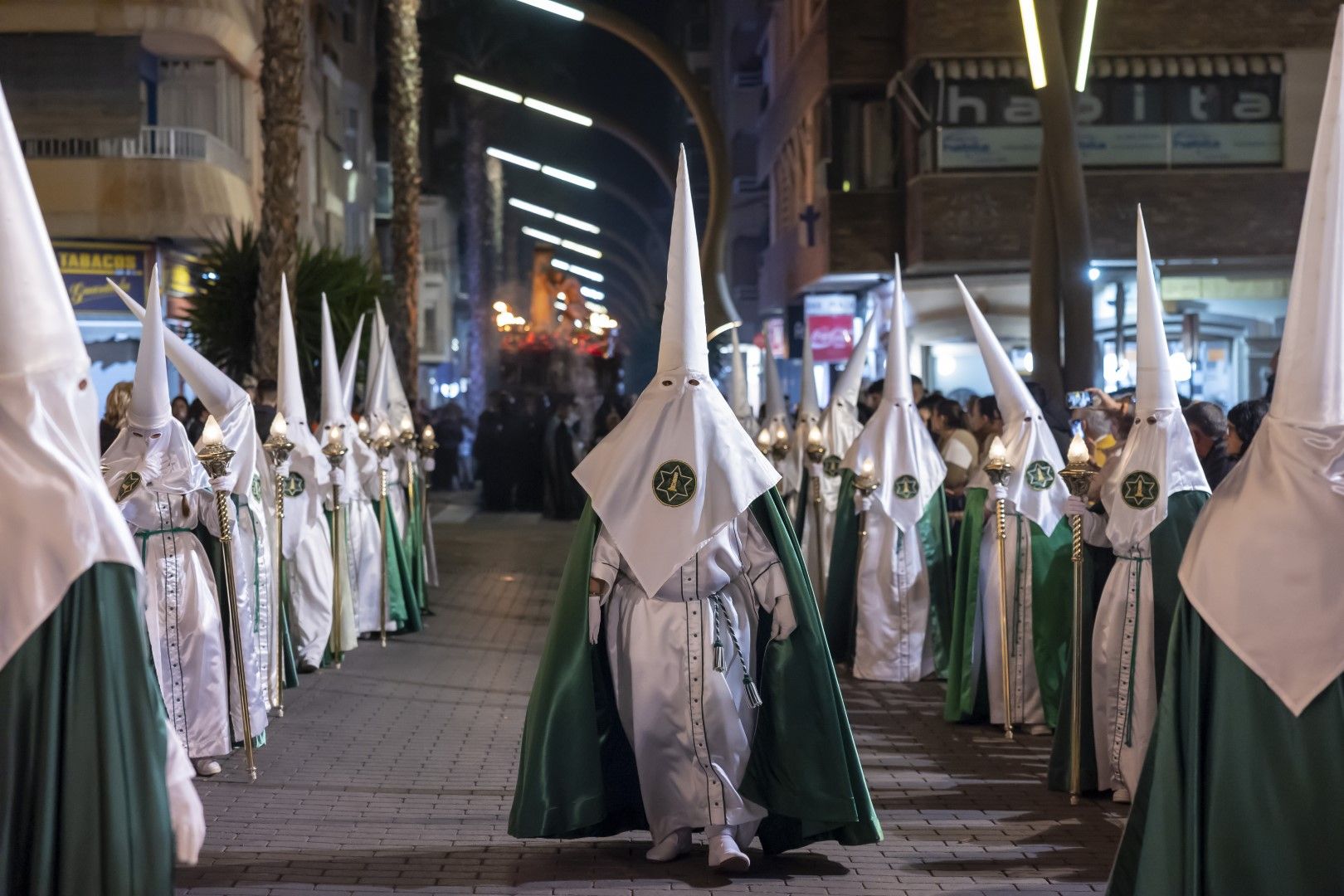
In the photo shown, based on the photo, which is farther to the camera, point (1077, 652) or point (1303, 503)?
point (1077, 652)

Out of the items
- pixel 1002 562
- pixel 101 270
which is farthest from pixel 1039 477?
pixel 101 270

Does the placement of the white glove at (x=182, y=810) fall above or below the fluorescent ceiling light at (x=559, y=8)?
below

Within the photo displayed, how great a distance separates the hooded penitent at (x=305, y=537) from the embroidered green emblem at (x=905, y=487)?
4.33m

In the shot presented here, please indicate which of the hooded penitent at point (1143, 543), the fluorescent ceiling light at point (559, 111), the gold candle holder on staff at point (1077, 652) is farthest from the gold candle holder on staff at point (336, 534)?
the fluorescent ceiling light at point (559, 111)

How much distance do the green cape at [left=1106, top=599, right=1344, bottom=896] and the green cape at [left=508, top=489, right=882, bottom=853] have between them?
1.84m

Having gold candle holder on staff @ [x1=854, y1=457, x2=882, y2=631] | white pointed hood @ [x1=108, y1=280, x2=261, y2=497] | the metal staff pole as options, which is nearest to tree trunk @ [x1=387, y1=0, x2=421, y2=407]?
the metal staff pole

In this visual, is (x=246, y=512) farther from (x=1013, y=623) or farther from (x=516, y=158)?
(x=516, y=158)

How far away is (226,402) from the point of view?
9.94m

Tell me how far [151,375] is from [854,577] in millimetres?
6230

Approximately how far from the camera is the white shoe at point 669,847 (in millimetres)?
7160

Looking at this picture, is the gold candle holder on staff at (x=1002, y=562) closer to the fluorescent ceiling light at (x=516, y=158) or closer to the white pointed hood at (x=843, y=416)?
the white pointed hood at (x=843, y=416)

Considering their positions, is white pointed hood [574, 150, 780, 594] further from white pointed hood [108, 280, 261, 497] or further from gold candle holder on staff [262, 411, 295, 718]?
gold candle holder on staff [262, 411, 295, 718]

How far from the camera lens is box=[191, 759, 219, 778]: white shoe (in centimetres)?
920

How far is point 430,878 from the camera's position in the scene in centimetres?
698
